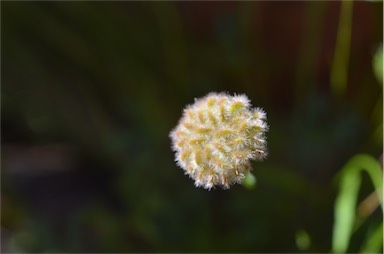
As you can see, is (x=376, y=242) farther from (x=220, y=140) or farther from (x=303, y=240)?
(x=220, y=140)

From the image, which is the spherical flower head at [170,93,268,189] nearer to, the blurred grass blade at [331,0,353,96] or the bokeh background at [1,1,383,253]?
the bokeh background at [1,1,383,253]

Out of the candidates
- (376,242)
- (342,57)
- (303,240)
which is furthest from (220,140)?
(342,57)

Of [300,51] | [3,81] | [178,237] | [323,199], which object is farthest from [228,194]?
[3,81]

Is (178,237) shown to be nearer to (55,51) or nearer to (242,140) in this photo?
(55,51)

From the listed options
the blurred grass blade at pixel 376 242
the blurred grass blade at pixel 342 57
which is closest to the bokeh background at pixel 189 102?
the blurred grass blade at pixel 342 57

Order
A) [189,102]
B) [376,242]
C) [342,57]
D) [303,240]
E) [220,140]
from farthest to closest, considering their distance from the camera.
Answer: [189,102]
[342,57]
[303,240]
[376,242]
[220,140]

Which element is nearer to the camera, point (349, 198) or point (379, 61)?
point (349, 198)

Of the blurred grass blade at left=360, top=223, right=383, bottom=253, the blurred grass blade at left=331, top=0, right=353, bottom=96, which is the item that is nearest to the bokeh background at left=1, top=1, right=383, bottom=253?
the blurred grass blade at left=331, top=0, right=353, bottom=96
